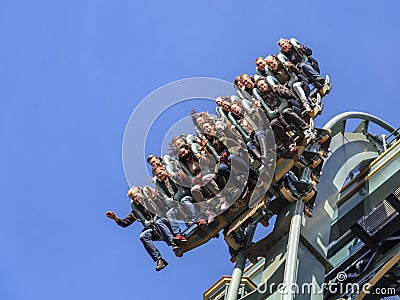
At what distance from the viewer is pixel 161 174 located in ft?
54.7

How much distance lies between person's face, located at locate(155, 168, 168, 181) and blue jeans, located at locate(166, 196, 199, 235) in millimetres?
549

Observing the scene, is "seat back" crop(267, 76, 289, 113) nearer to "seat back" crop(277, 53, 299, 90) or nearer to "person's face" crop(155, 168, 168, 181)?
"seat back" crop(277, 53, 299, 90)

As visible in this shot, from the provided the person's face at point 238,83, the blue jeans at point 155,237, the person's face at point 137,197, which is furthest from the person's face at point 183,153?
the person's face at point 238,83

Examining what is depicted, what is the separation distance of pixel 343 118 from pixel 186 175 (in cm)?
282

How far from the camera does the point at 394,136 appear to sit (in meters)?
19.3

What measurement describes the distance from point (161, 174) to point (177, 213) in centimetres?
72

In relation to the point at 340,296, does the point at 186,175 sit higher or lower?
higher

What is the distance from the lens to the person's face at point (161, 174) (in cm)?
1666

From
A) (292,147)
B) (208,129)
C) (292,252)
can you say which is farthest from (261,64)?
(292,252)

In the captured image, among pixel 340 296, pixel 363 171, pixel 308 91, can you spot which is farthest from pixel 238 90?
pixel 340 296

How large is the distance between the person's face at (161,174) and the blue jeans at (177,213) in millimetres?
549

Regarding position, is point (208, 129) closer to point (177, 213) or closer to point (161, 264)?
point (177, 213)

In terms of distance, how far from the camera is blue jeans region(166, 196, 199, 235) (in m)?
16.1

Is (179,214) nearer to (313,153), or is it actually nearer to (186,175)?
(186,175)
